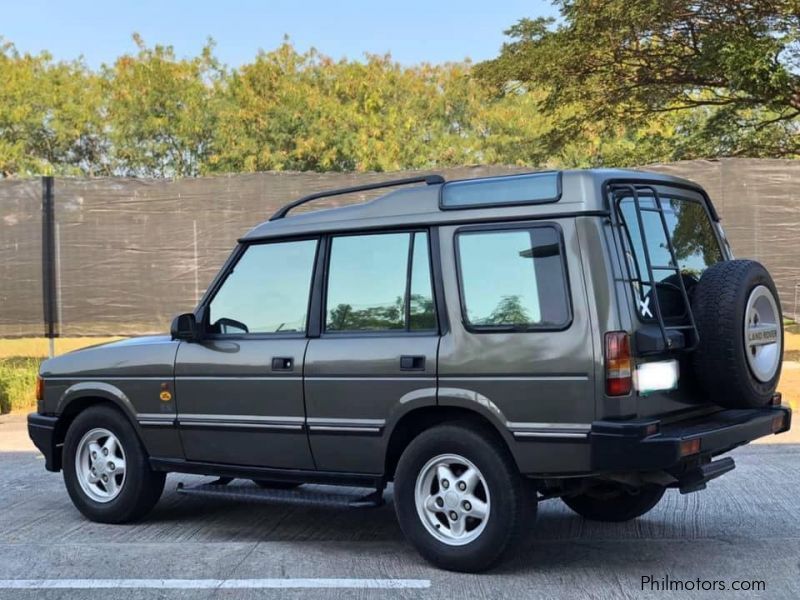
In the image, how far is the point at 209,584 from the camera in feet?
16.4

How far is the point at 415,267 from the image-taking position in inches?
212

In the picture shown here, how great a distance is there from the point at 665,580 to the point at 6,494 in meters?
4.93

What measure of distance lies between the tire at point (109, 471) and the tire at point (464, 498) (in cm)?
197

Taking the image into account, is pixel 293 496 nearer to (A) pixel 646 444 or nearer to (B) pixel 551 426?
(B) pixel 551 426

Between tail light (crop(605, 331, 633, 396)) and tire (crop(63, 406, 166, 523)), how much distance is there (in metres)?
3.15

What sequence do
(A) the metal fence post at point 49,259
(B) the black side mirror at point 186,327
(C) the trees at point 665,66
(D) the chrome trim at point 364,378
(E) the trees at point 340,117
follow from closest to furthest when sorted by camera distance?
(D) the chrome trim at point 364,378
(B) the black side mirror at point 186,327
(A) the metal fence post at point 49,259
(C) the trees at point 665,66
(E) the trees at point 340,117

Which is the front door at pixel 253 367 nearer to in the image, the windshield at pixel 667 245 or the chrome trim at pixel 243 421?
the chrome trim at pixel 243 421

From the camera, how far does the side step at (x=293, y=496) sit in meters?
5.38

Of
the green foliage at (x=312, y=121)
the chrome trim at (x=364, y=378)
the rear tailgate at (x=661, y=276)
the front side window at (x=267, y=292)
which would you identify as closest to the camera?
the rear tailgate at (x=661, y=276)

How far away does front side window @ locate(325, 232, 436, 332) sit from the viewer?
535cm

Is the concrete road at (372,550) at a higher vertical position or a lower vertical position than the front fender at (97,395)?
lower

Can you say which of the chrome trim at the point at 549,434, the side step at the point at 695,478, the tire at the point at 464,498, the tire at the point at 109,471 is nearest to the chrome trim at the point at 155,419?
the tire at the point at 109,471

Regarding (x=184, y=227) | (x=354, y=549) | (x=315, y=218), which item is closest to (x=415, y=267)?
(x=315, y=218)

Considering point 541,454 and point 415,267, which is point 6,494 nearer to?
point 415,267
